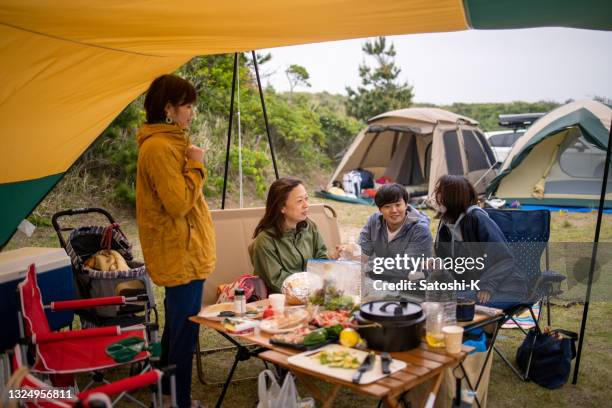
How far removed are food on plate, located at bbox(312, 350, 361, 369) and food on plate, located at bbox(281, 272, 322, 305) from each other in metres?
0.71

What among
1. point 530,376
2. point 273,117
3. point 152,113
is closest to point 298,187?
point 152,113

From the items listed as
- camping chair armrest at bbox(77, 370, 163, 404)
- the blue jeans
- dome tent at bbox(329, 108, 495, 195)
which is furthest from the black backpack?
dome tent at bbox(329, 108, 495, 195)

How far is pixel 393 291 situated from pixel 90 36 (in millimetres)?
2084

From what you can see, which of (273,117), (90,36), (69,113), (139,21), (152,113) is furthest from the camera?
(273,117)

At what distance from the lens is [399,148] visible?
11.1m

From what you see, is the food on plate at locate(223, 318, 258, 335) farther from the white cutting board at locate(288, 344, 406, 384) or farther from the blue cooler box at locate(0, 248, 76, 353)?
the blue cooler box at locate(0, 248, 76, 353)

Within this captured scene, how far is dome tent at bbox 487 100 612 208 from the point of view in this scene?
8.74m

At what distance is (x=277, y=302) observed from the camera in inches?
104

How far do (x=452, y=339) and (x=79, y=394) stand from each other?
1288mm

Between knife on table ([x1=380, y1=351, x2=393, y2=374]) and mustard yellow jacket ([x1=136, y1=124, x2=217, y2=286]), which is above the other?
mustard yellow jacket ([x1=136, y1=124, x2=217, y2=286])

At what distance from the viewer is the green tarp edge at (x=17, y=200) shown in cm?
419

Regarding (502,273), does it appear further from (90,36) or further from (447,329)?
(90,36)

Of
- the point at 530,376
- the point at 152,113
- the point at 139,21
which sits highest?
the point at 139,21

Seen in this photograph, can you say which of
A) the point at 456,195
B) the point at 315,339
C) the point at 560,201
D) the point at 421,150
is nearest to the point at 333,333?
the point at 315,339
